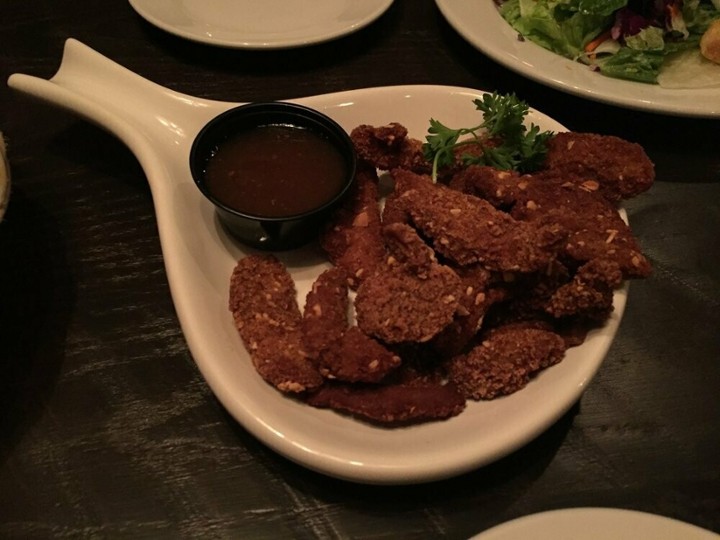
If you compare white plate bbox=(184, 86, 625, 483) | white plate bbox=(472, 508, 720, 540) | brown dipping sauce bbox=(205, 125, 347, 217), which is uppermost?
brown dipping sauce bbox=(205, 125, 347, 217)

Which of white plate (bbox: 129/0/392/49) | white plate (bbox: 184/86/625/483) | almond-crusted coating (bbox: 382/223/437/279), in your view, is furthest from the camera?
white plate (bbox: 129/0/392/49)

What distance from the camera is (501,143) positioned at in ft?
7.36

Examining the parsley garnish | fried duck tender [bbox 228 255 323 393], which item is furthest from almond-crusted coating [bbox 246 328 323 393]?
the parsley garnish

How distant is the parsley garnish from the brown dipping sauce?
0.33 metres

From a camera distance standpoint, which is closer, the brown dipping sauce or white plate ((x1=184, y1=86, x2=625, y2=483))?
white plate ((x1=184, y1=86, x2=625, y2=483))

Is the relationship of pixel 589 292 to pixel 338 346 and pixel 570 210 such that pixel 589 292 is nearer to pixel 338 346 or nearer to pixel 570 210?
pixel 570 210

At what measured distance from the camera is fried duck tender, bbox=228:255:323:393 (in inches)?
66.2

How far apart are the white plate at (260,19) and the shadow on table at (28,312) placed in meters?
1.08

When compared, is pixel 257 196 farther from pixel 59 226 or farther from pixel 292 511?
pixel 292 511

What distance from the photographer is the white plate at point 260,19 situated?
2.86 m

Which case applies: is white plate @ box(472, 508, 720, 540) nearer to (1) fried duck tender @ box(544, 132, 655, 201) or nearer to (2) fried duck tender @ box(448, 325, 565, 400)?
(2) fried duck tender @ box(448, 325, 565, 400)

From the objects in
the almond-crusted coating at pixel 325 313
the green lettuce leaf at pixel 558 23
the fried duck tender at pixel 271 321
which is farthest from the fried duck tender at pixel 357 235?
the green lettuce leaf at pixel 558 23

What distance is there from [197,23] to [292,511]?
2286mm

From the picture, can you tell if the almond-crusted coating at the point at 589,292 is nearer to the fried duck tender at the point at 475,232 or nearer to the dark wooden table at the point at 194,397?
the fried duck tender at the point at 475,232
